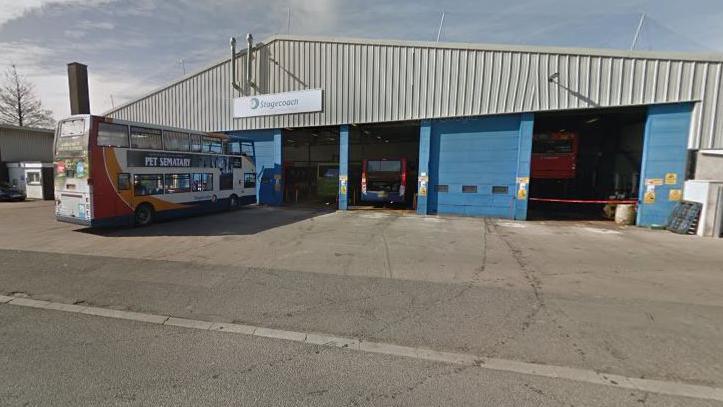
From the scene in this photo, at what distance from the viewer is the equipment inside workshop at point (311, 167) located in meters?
19.8

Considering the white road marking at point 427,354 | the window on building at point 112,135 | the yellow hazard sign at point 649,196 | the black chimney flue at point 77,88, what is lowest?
the white road marking at point 427,354

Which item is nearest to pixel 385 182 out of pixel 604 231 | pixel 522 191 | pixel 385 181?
pixel 385 181

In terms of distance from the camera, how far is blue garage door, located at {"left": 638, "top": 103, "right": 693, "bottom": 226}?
11.3 meters

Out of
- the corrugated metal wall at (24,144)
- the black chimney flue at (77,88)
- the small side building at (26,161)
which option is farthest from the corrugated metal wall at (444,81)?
the corrugated metal wall at (24,144)

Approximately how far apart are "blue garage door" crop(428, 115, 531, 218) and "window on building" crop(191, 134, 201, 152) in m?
9.80

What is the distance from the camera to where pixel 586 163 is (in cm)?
1995

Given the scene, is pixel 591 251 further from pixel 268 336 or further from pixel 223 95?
pixel 223 95

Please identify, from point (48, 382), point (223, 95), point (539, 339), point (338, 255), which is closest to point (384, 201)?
point (338, 255)

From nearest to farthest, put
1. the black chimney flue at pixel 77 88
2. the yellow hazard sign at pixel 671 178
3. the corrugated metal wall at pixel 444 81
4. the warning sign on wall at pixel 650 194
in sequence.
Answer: the corrugated metal wall at pixel 444 81, the yellow hazard sign at pixel 671 178, the warning sign on wall at pixel 650 194, the black chimney flue at pixel 77 88

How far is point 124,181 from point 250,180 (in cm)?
635

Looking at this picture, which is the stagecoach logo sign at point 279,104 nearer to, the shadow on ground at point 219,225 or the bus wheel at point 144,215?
the shadow on ground at point 219,225

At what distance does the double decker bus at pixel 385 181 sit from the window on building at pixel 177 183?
8.06 metres

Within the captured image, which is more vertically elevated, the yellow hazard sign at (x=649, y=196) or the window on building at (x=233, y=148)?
the window on building at (x=233, y=148)

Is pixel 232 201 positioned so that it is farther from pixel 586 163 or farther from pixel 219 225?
pixel 586 163
